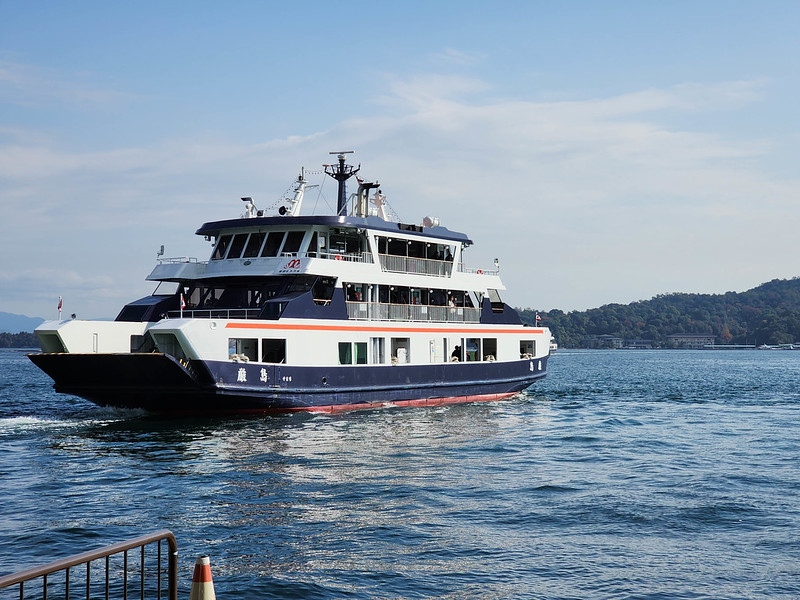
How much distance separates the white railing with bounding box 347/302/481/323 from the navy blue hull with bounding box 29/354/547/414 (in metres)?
2.06

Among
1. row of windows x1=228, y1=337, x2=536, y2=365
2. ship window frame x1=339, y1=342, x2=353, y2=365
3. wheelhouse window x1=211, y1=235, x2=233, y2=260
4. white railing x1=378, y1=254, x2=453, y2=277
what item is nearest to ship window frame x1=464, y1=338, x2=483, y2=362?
row of windows x1=228, y1=337, x2=536, y2=365

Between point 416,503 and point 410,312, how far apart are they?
17.3 meters

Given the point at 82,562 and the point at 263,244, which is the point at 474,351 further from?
the point at 82,562

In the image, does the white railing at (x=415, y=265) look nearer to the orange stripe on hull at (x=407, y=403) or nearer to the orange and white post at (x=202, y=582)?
the orange stripe on hull at (x=407, y=403)

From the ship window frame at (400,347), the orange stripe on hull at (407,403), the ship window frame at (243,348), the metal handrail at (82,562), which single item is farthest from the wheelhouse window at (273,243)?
the metal handrail at (82,562)

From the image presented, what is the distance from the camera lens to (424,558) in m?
11.1

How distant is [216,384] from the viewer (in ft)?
75.9

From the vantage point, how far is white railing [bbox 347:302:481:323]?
95.3 feet

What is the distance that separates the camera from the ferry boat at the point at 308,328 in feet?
76.9

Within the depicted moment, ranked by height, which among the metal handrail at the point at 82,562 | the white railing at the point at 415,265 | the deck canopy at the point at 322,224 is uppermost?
the deck canopy at the point at 322,224

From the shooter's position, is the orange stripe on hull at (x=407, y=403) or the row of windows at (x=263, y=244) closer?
the orange stripe on hull at (x=407, y=403)

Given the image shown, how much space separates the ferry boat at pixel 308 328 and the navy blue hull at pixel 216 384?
4 cm

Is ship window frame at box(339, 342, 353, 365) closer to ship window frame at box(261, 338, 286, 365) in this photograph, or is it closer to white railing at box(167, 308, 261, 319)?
ship window frame at box(261, 338, 286, 365)

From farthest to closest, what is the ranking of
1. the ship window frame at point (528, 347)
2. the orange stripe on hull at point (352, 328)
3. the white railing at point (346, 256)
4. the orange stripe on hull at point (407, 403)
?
the ship window frame at point (528, 347) < the white railing at point (346, 256) < the orange stripe on hull at point (407, 403) < the orange stripe on hull at point (352, 328)
